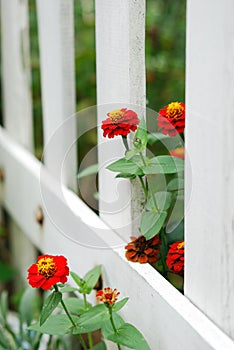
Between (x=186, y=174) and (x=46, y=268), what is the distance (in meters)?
0.21

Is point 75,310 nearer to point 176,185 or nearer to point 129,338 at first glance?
point 129,338

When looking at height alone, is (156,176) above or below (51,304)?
above

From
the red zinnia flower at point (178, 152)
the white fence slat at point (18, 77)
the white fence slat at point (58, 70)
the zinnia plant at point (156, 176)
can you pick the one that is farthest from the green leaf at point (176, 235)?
the white fence slat at point (18, 77)

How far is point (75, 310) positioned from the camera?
3.26 ft

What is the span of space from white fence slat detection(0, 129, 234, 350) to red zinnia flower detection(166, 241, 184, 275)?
3 cm

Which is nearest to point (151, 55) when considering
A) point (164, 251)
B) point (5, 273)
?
point (5, 273)

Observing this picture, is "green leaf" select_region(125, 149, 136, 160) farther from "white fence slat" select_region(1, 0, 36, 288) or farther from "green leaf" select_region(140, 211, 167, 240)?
"white fence slat" select_region(1, 0, 36, 288)

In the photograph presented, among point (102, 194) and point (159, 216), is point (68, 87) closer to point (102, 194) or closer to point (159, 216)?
point (102, 194)

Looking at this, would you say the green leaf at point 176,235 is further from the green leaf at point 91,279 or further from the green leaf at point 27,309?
the green leaf at point 27,309

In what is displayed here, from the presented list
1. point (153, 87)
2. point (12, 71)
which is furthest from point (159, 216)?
point (153, 87)

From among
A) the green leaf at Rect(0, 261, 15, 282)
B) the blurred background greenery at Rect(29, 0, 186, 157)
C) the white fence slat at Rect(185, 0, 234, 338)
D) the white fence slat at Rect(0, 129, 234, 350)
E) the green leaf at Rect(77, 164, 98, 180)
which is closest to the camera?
the white fence slat at Rect(185, 0, 234, 338)

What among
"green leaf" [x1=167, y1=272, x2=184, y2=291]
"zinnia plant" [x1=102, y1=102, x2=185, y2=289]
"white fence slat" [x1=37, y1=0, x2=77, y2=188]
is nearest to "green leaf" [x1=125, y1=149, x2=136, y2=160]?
"zinnia plant" [x1=102, y1=102, x2=185, y2=289]

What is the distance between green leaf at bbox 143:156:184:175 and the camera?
0.89 meters

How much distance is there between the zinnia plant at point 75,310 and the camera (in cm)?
85
